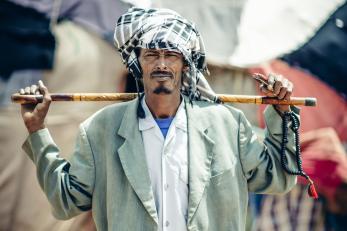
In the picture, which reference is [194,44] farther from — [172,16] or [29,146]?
[29,146]

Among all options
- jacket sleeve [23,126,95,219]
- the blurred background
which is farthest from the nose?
the blurred background

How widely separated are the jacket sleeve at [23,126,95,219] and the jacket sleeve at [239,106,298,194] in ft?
2.28

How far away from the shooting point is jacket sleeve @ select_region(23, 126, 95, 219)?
11.0 ft

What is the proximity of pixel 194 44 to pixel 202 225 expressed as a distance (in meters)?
0.82

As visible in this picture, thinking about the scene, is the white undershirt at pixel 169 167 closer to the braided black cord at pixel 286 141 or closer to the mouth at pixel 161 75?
the mouth at pixel 161 75

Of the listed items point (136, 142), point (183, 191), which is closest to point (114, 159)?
point (136, 142)

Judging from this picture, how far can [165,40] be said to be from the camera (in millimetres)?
3305

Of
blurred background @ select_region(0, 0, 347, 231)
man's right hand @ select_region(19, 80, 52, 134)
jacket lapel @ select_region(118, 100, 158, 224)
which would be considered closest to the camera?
jacket lapel @ select_region(118, 100, 158, 224)

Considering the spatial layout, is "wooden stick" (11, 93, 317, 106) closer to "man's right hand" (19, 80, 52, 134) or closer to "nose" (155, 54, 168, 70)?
"man's right hand" (19, 80, 52, 134)

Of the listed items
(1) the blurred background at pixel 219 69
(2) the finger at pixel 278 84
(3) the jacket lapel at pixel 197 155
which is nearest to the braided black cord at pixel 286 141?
(2) the finger at pixel 278 84

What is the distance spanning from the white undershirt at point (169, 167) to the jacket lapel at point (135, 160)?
3 centimetres

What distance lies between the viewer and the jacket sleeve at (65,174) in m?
3.36

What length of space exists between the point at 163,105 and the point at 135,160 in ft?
0.95

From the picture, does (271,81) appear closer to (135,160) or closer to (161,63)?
(161,63)
